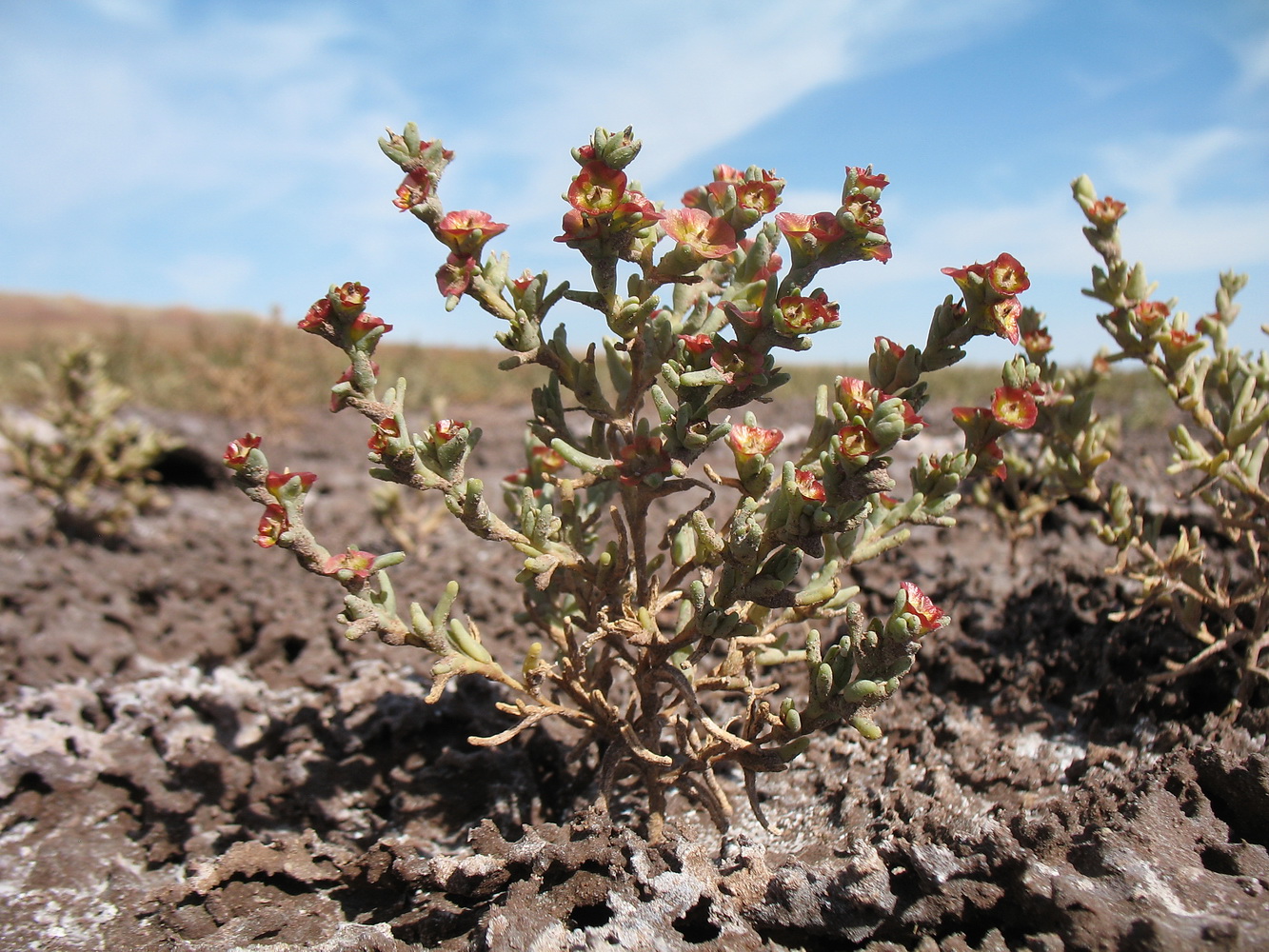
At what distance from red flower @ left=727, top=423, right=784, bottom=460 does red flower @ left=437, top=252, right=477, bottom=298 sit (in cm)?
65

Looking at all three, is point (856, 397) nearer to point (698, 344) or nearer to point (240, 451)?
point (698, 344)

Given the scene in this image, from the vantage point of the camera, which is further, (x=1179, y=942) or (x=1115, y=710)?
(x=1115, y=710)

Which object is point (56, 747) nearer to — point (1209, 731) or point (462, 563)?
point (462, 563)

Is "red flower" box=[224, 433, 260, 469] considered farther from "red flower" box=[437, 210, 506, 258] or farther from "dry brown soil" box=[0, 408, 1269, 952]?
"dry brown soil" box=[0, 408, 1269, 952]

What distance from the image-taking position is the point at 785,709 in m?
1.88

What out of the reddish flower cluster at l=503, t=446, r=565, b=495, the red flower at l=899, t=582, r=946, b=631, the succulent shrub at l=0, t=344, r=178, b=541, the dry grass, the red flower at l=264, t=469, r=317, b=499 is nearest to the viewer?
the red flower at l=899, t=582, r=946, b=631

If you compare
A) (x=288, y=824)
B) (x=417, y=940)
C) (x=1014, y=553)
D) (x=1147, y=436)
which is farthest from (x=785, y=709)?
(x=1147, y=436)

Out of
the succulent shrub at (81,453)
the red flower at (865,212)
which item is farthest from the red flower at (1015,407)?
the succulent shrub at (81,453)

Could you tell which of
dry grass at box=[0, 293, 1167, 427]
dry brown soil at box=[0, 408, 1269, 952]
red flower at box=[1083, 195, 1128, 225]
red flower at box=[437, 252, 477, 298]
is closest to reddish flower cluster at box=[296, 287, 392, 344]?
red flower at box=[437, 252, 477, 298]

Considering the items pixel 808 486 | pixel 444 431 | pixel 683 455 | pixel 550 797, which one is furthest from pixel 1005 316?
pixel 550 797

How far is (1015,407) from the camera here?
196 cm

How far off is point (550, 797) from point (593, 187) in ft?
5.77

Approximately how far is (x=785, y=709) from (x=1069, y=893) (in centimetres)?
61

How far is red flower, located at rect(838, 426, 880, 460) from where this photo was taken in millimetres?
1651
